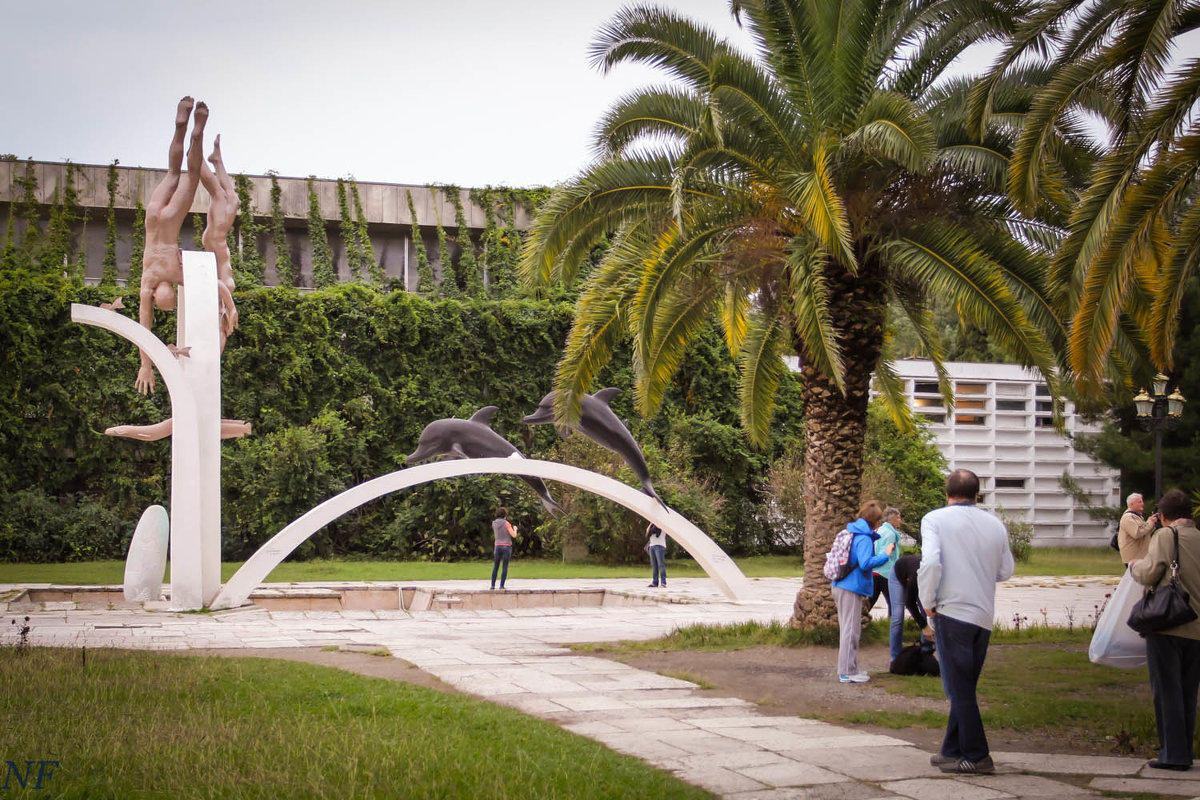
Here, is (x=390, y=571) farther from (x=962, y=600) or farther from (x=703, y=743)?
(x=962, y=600)

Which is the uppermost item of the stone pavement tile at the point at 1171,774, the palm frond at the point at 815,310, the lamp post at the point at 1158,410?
the palm frond at the point at 815,310

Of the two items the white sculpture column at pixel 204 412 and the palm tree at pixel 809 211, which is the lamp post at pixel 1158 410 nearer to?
the palm tree at pixel 809 211

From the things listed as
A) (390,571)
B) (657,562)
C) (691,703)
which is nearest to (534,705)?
(691,703)

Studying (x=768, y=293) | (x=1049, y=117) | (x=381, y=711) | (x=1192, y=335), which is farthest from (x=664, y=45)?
(x=1192, y=335)

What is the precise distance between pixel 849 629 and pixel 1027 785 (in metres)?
3.80

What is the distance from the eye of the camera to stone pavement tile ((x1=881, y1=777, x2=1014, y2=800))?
5.60m

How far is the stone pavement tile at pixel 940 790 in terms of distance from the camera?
5598mm

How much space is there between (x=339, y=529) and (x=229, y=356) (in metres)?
5.36

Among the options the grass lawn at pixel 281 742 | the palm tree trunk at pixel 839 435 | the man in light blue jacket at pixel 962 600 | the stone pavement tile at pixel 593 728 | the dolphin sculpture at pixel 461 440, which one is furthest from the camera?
the dolphin sculpture at pixel 461 440

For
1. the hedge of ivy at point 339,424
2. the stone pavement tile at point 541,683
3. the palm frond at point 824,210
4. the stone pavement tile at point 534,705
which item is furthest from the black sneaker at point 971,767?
the hedge of ivy at point 339,424

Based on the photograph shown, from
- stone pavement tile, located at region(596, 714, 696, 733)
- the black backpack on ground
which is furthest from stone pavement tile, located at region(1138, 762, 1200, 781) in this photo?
the black backpack on ground

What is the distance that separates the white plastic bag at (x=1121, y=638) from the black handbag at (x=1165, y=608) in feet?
1.85

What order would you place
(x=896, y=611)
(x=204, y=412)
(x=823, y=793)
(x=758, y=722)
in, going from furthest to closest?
(x=204, y=412)
(x=896, y=611)
(x=758, y=722)
(x=823, y=793)

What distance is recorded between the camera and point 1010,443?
35625 millimetres
